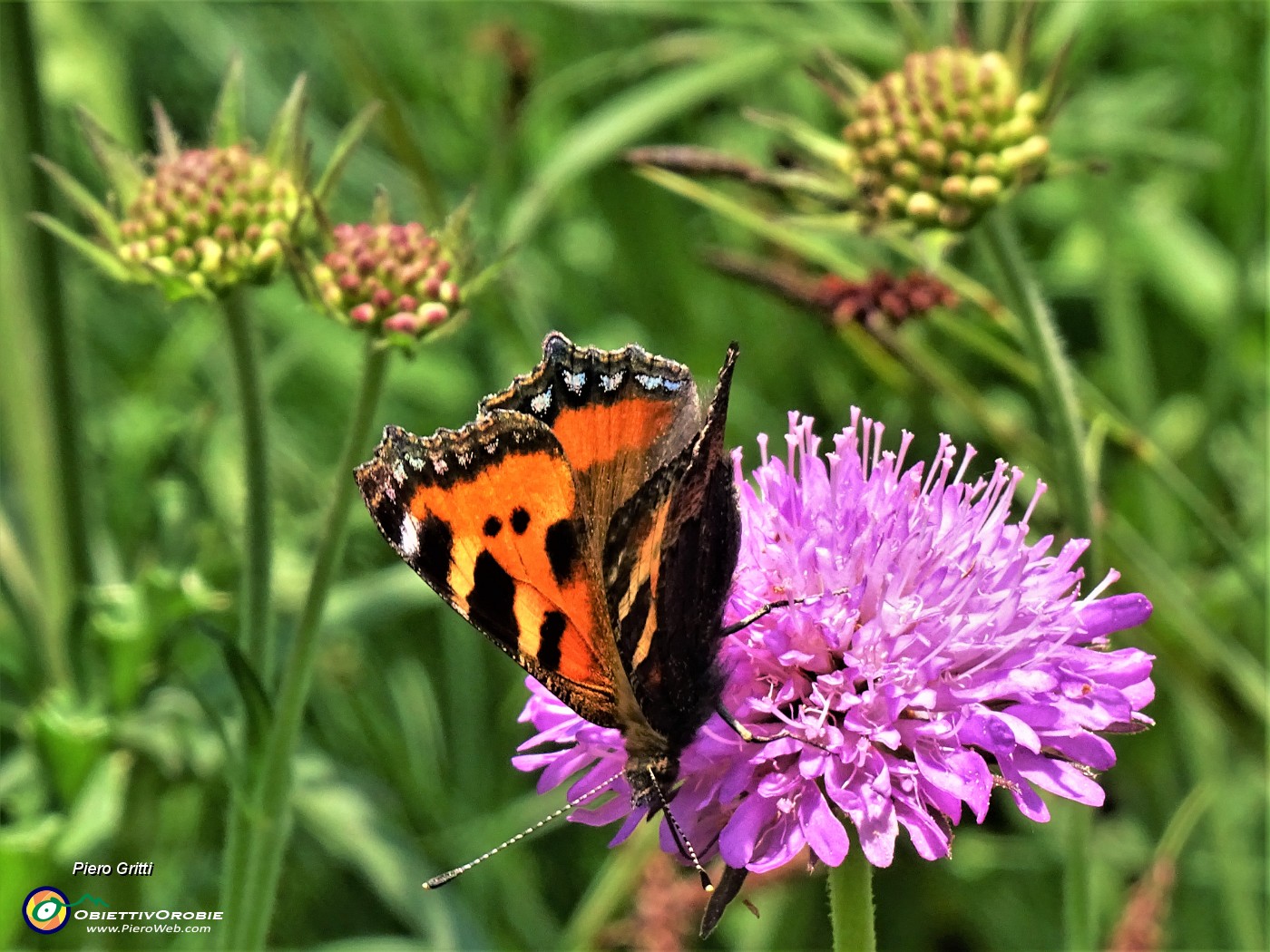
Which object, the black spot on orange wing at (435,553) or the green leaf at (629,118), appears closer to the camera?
the black spot on orange wing at (435,553)

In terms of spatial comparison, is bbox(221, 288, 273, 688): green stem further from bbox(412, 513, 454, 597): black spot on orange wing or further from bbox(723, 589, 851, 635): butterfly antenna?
bbox(723, 589, 851, 635): butterfly antenna

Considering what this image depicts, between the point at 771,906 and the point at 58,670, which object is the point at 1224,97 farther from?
the point at 58,670

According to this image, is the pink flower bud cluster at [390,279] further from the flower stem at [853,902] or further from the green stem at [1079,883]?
the green stem at [1079,883]

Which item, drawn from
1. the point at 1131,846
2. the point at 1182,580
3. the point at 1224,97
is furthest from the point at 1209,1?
the point at 1131,846

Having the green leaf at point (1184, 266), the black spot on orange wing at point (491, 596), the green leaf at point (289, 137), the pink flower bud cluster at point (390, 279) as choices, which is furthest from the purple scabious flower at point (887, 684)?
the green leaf at point (1184, 266)

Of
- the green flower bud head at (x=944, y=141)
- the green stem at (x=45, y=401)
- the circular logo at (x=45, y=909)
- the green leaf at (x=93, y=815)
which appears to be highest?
the green flower bud head at (x=944, y=141)

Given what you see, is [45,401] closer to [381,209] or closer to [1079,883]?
[381,209]

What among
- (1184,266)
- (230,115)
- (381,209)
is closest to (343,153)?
(381,209)

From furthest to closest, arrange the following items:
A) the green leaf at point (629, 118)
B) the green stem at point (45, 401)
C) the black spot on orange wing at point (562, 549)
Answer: the green leaf at point (629, 118)
the green stem at point (45, 401)
the black spot on orange wing at point (562, 549)

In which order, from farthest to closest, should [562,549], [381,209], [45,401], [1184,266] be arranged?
[1184,266] < [45,401] < [381,209] < [562,549]
